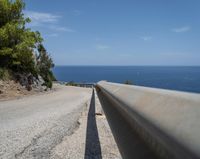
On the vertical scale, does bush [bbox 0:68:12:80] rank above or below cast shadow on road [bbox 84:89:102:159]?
above

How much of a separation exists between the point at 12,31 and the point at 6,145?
17.4 m

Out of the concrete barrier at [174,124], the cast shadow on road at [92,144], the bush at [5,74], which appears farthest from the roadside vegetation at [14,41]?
the concrete barrier at [174,124]

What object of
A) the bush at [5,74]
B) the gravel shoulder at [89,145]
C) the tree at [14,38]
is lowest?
the gravel shoulder at [89,145]

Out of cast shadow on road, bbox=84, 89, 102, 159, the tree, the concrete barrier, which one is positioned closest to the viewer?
the concrete barrier

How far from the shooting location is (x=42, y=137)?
5539 millimetres

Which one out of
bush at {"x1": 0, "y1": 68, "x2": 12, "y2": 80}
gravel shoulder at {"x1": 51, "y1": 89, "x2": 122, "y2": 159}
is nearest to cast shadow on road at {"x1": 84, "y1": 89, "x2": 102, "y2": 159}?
gravel shoulder at {"x1": 51, "y1": 89, "x2": 122, "y2": 159}

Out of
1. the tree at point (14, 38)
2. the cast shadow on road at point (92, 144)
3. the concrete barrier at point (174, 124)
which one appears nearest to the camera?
the concrete barrier at point (174, 124)

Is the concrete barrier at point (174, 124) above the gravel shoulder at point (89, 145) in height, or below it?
above

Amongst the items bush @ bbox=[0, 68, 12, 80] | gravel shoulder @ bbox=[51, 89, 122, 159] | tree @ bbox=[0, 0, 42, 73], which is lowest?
gravel shoulder @ bbox=[51, 89, 122, 159]

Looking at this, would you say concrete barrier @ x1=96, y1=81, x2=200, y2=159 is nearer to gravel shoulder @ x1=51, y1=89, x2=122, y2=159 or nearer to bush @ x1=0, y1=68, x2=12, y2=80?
gravel shoulder @ x1=51, y1=89, x2=122, y2=159

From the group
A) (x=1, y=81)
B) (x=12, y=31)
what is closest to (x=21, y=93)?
(x=1, y=81)

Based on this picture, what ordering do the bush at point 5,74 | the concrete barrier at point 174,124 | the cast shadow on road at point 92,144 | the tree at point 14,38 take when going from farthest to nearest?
the tree at point 14,38, the bush at point 5,74, the cast shadow on road at point 92,144, the concrete barrier at point 174,124

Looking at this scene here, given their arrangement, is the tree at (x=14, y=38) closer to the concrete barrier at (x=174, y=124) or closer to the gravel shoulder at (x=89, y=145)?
the gravel shoulder at (x=89, y=145)

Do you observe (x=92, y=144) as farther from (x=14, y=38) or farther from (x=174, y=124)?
(x=14, y=38)
